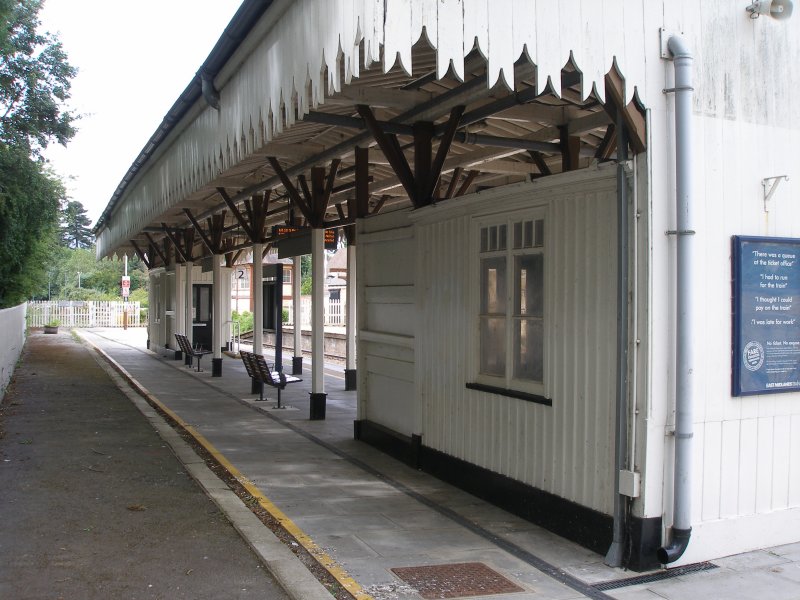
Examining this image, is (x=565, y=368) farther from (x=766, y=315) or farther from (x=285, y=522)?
(x=285, y=522)

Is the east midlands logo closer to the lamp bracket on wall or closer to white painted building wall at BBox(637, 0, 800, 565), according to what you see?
white painted building wall at BBox(637, 0, 800, 565)

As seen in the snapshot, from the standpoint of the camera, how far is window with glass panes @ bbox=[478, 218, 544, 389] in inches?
226

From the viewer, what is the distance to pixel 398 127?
773cm

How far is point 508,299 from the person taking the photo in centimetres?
603

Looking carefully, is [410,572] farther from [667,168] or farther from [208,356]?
[208,356]

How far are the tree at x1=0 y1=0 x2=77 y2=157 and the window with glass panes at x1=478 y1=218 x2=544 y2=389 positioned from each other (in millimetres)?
16897

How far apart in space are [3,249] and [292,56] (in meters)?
15.8

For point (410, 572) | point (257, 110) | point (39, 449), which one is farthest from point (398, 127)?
point (39, 449)

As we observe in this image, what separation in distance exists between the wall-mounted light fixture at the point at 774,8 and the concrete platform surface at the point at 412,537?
3.62 meters

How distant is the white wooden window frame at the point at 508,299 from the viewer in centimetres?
555

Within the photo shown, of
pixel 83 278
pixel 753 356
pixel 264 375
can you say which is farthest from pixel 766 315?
pixel 83 278

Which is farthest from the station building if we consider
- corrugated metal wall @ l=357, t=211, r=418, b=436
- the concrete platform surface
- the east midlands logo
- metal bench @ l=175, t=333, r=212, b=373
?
metal bench @ l=175, t=333, r=212, b=373

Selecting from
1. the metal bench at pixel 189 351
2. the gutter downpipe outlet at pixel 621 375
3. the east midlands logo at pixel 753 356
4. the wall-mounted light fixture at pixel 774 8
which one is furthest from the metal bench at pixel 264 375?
the wall-mounted light fixture at pixel 774 8

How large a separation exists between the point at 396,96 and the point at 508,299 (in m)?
2.49
